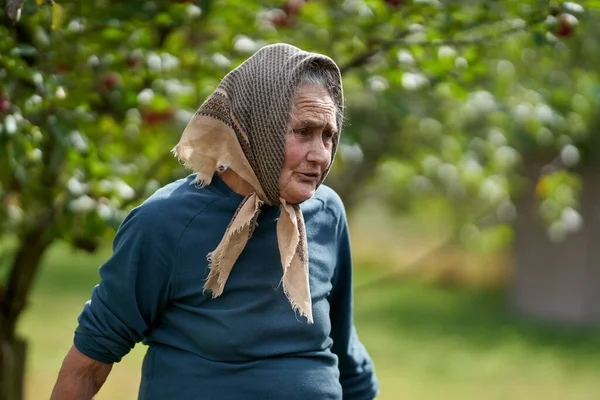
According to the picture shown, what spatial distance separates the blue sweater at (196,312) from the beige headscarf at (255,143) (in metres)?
0.04

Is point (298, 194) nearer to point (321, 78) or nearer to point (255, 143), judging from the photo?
point (255, 143)

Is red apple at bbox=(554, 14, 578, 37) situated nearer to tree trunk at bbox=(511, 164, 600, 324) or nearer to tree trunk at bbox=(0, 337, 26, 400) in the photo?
tree trunk at bbox=(0, 337, 26, 400)

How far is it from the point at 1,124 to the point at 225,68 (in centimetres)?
100

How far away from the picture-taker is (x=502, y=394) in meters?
7.75

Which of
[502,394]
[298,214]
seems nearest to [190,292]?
[298,214]

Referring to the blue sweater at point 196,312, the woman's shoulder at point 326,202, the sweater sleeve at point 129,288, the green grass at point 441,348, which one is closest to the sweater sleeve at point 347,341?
the woman's shoulder at point 326,202

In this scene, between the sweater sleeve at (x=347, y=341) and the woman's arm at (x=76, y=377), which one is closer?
the woman's arm at (x=76, y=377)

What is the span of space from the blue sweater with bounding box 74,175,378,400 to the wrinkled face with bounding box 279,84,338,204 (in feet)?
0.45

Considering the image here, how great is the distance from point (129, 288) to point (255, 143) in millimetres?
421

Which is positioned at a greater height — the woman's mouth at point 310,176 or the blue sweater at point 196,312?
the woman's mouth at point 310,176

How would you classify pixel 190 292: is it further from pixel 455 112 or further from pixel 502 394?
pixel 502 394

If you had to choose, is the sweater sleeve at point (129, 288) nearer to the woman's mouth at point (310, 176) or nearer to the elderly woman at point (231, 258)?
the elderly woman at point (231, 258)

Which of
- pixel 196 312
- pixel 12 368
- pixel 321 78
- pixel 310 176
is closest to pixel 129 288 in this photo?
pixel 196 312

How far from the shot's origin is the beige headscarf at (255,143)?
6.82 feet
